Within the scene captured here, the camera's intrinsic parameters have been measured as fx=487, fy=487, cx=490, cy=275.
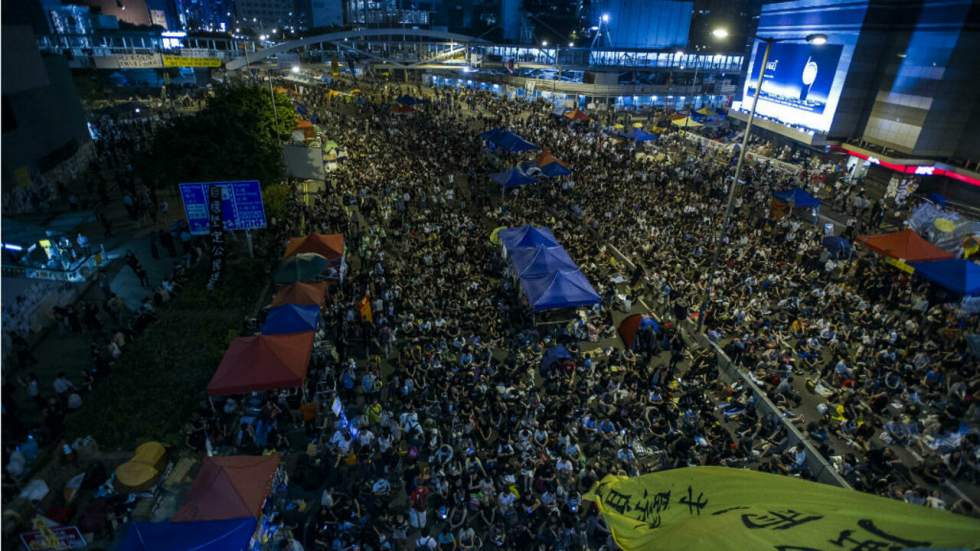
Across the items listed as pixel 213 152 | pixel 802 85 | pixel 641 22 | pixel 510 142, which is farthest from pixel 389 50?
pixel 213 152

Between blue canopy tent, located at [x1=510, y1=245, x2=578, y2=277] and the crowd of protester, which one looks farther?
blue canopy tent, located at [x1=510, y1=245, x2=578, y2=277]

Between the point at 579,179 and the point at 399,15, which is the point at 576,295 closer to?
the point at 579,179

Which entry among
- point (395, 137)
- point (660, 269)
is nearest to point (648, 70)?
point (395, 137)

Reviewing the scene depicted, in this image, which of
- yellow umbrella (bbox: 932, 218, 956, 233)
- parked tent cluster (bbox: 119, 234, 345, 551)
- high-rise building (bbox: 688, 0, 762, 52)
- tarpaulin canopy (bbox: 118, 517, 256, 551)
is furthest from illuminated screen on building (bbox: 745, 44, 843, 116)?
high-rise building (bbox: 688, 0, 762, 52)

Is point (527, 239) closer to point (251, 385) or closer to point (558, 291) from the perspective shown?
point (558, 291)

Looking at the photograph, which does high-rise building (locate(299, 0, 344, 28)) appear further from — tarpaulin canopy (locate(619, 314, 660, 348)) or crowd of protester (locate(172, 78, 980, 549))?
tarpaulin canopy (locate(619, 314, 660, 348))
